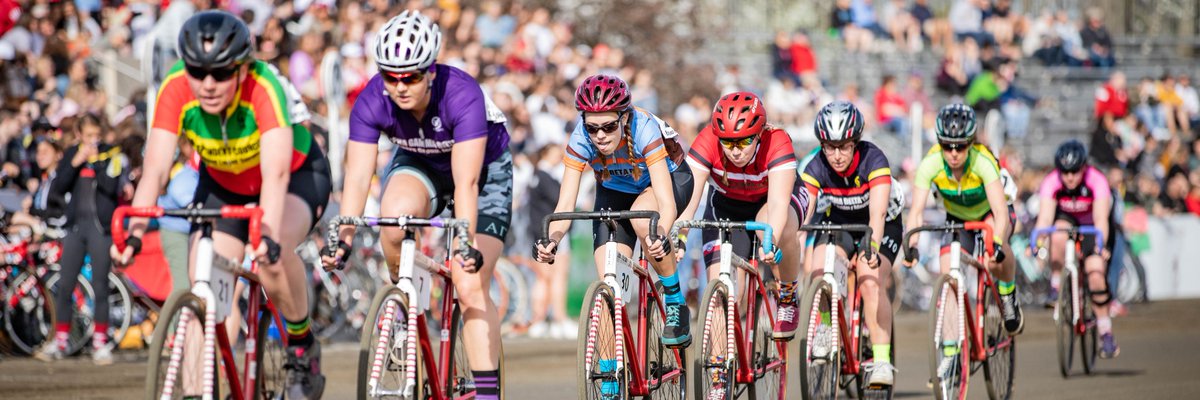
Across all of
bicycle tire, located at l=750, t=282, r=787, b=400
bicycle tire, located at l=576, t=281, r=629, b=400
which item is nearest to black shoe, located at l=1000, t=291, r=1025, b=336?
bicycle tire, located at l=750, t=282, r=787, b=400

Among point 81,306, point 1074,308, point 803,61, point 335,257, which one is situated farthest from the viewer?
point 803,61

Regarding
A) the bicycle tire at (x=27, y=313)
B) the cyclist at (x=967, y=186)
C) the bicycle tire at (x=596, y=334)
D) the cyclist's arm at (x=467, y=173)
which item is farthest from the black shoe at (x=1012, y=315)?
the bicycle tire at (x=27, y=313)

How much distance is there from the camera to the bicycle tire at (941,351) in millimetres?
9508

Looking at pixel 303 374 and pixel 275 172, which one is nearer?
pixel 275 172

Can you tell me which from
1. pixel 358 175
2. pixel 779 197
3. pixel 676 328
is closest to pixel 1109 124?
pixel 779 197

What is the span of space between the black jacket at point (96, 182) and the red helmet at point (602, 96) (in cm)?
606

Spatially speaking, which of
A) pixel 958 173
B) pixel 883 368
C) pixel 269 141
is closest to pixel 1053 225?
pixel 958 173

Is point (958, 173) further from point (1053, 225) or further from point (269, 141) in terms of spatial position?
point (269, 141)

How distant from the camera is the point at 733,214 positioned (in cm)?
951

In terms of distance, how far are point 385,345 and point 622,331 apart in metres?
1.35

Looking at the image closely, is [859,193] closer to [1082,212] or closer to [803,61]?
[1082,212]

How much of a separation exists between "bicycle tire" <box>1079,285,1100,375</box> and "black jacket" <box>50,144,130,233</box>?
26.2 ft

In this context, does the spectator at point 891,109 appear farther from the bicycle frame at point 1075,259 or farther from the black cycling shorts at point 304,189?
the black cycling shorts at point 304,189

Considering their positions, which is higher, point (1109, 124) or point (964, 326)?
point (1109, 124)
